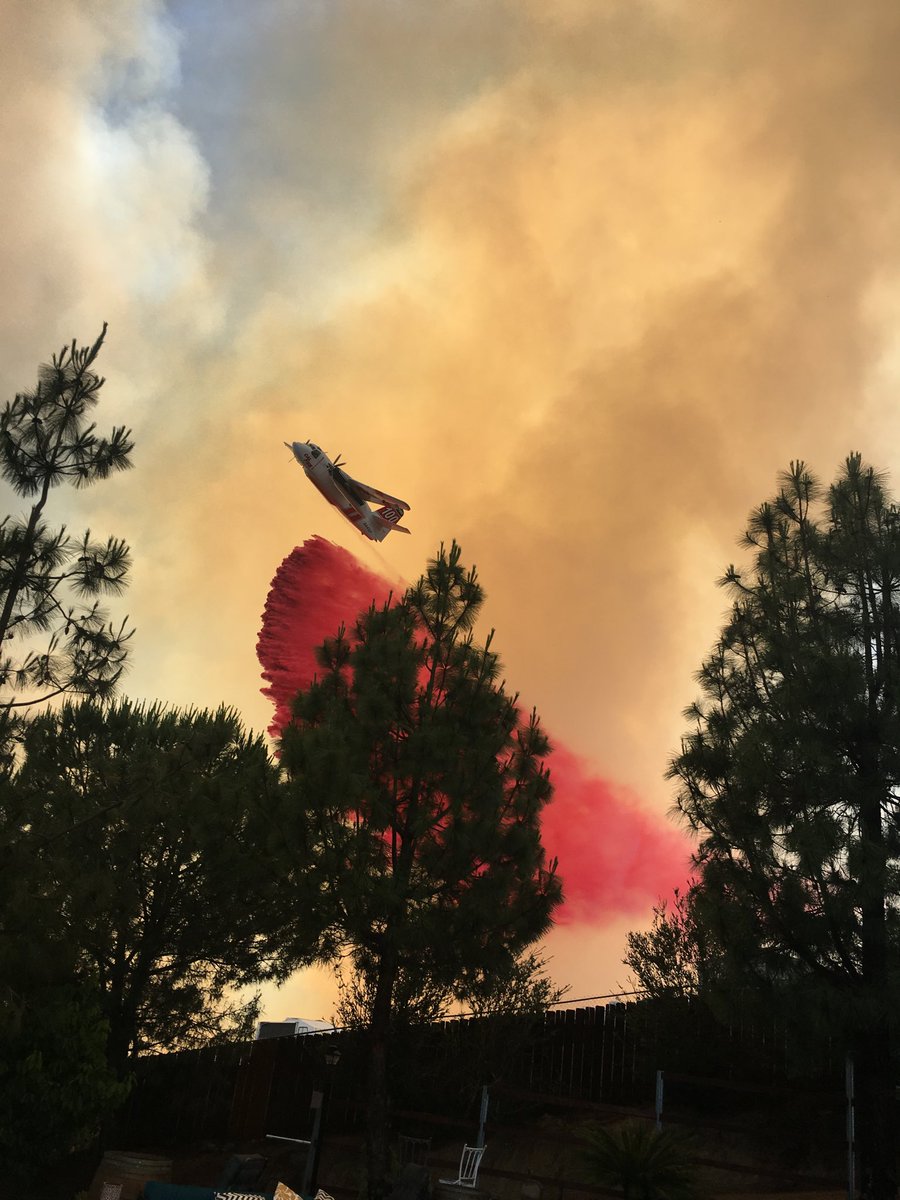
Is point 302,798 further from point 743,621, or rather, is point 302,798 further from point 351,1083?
point 351,1083

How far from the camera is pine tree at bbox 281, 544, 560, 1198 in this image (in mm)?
13266

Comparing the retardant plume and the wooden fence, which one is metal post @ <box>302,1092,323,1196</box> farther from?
the retardant plume

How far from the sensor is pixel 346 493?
32062mm

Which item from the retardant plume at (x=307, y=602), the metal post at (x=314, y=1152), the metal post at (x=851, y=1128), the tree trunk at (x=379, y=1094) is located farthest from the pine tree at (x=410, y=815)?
the retardant plume at (x=307, y=602)

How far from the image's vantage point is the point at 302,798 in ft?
43.6

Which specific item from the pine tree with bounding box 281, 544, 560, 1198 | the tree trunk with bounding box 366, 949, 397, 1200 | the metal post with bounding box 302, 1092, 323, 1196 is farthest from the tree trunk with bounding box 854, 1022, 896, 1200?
the metal post with bounding box 302, 1092, 323, 1196

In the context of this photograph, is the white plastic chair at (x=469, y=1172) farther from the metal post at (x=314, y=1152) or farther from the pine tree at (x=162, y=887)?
the pine tree at (x=162, y=887)

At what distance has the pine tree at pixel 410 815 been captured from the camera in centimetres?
1327

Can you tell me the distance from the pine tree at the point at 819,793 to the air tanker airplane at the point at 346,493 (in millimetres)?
17864

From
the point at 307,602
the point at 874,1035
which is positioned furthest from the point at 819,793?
the point at 307,602

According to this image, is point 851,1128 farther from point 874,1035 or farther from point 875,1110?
point 874,1035

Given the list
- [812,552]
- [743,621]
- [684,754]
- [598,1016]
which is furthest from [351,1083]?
[812,552]

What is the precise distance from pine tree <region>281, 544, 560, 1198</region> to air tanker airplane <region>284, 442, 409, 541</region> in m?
15.3

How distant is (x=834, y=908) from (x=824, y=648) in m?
3.35
